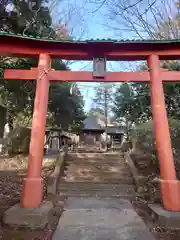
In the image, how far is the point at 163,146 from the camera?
5.22m

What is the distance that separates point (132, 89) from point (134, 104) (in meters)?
1.13

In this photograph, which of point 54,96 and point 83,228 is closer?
point 83,228

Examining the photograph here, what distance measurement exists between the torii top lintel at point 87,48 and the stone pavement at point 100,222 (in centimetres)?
411

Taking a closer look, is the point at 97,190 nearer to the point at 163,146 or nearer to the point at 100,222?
the point at 100,222

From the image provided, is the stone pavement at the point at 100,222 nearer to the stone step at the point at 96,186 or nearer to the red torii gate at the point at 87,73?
the stone step at the point at 96,186

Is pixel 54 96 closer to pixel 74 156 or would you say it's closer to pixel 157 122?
pixel 74 156

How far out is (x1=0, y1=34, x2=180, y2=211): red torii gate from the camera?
5300 mm

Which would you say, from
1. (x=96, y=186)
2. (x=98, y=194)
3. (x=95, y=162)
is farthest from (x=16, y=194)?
(x=95, y=162)

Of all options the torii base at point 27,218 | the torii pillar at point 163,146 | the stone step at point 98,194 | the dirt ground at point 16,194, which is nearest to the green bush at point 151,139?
the stone step at point 98,194

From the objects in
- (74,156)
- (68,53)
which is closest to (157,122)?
(68,53)

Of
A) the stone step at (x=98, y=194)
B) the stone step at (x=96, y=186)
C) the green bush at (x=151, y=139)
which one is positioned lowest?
the stone step at (x=98, y=194)

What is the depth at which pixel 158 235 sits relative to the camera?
4.23 m

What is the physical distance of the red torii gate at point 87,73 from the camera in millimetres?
5300

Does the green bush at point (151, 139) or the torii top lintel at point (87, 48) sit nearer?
the torii top lintel at point (87, 48)
